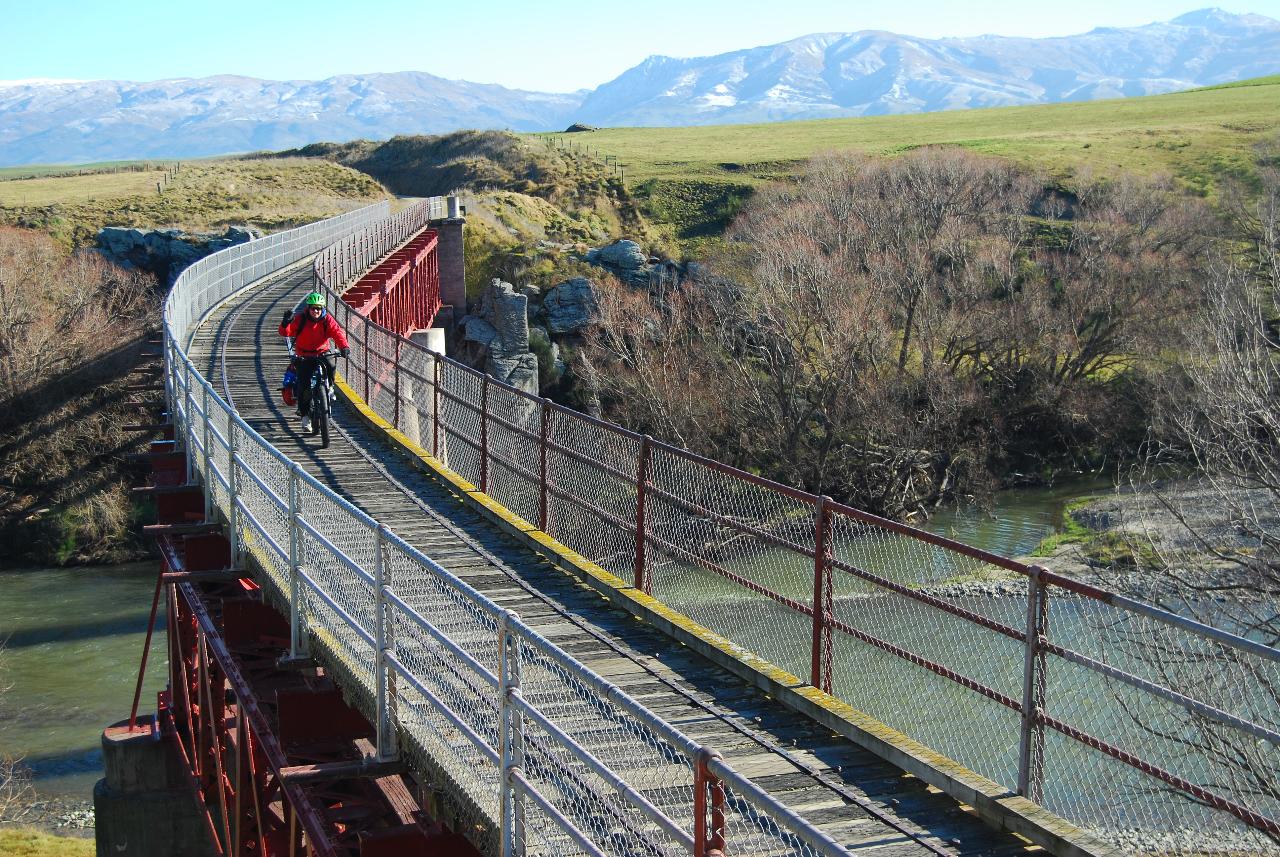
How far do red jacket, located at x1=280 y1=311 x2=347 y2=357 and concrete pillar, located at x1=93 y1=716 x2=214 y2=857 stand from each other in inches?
231

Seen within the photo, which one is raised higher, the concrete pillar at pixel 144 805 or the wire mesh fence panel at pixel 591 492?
the wire mesh fence panel at pixel 591 492

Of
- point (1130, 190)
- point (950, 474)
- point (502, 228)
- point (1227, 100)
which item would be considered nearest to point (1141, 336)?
point (950, 474)

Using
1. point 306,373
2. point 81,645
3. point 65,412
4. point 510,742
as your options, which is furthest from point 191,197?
point 510,742

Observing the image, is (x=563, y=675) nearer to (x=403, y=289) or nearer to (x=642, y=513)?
(x=642, y=513)

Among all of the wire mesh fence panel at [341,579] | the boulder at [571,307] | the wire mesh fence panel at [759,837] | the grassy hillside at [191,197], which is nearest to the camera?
the wire mesh fence panel at [759,837]

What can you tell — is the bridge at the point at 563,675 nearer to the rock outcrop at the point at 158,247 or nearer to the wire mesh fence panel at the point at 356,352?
the wire mesh fence panel at the point at 356,352

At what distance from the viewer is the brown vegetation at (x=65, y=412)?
139 feet

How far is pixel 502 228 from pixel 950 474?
3060 cm

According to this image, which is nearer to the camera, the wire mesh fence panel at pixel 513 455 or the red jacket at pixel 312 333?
the wire mesh fence panel at pixel 513 455

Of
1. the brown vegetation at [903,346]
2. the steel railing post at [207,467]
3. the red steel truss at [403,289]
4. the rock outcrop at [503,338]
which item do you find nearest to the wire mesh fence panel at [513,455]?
the steel railing post at [207,467]

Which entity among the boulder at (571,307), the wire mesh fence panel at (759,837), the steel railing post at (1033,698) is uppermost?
the steel railing post at (1033,698)

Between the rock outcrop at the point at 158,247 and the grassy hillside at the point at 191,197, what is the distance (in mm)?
3192

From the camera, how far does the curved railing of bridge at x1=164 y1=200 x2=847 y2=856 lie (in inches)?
233

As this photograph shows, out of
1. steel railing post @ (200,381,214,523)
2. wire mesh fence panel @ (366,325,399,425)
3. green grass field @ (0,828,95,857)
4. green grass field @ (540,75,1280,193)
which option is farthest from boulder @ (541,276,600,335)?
steel railing post @ (200,381,214,523)
